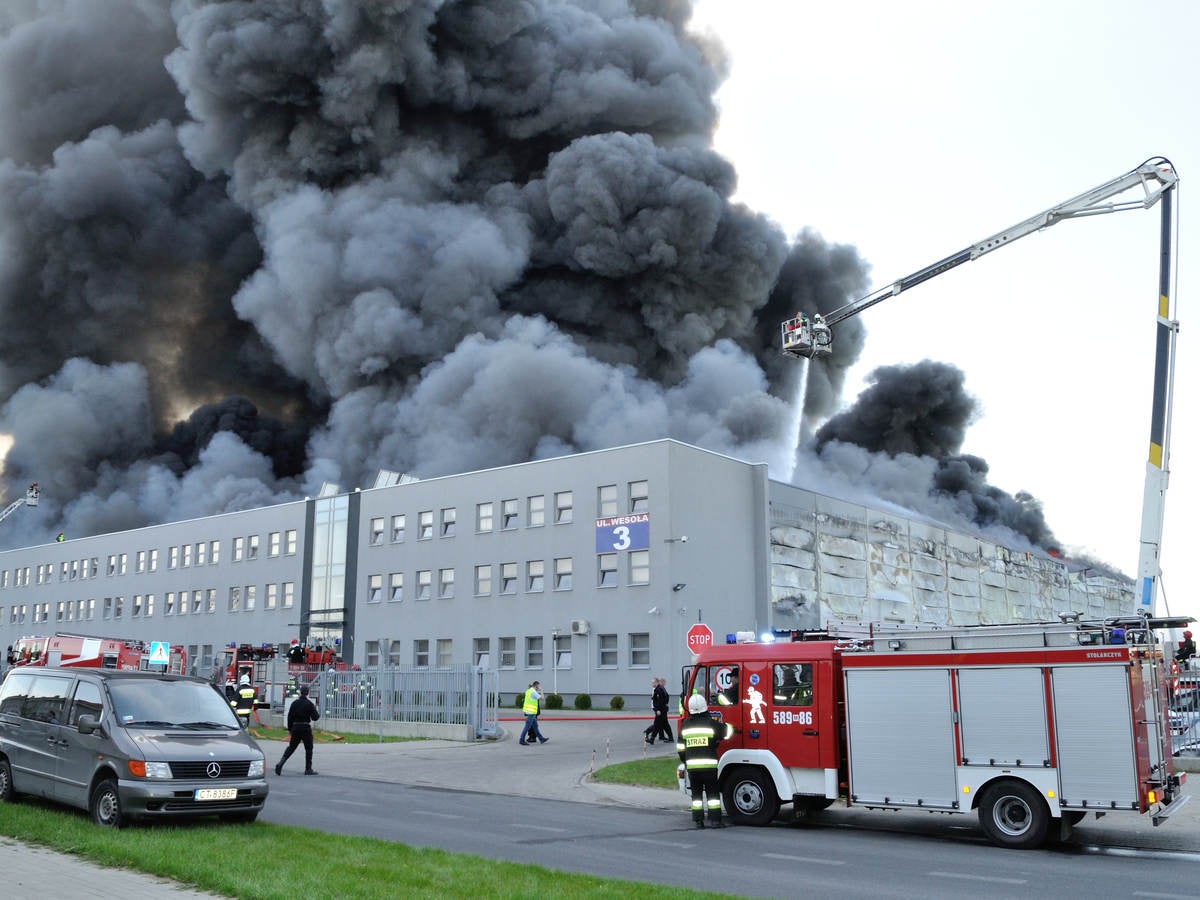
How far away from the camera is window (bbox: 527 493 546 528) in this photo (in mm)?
38406

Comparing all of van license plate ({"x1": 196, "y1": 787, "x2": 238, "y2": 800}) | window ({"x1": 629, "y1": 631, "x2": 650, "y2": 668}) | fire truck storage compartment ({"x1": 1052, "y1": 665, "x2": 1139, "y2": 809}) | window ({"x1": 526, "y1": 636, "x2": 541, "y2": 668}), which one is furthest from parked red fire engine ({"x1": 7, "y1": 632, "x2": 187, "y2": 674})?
fire truck storage compartment ({"x1": 1052, "y1": 665, "x2": 1139, "y2": 809})

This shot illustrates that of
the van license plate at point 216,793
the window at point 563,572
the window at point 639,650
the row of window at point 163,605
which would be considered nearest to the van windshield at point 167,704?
the van license plate at point 216,793

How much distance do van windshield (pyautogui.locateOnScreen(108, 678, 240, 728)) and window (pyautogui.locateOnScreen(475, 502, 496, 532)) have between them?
94.5 ft

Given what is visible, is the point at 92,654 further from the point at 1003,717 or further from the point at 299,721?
the point at 1003,717

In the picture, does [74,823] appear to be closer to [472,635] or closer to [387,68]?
[472,635]

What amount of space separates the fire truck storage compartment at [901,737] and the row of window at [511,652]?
2205cm

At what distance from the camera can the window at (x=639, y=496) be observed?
35688mm

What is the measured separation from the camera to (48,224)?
243 feet

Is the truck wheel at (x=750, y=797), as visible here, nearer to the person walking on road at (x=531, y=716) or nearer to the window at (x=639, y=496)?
the person walking on road at (x=531, y=716)

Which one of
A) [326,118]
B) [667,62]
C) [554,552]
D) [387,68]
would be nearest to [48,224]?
[326,118]

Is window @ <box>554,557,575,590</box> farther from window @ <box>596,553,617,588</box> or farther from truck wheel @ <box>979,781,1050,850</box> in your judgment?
truck wheel @ <box>979,781,1050,850</box>

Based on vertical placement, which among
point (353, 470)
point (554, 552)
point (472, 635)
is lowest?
point (472, 635)

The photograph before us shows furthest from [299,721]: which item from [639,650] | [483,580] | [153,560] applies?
[153,560]

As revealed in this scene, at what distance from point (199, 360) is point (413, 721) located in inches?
2581
